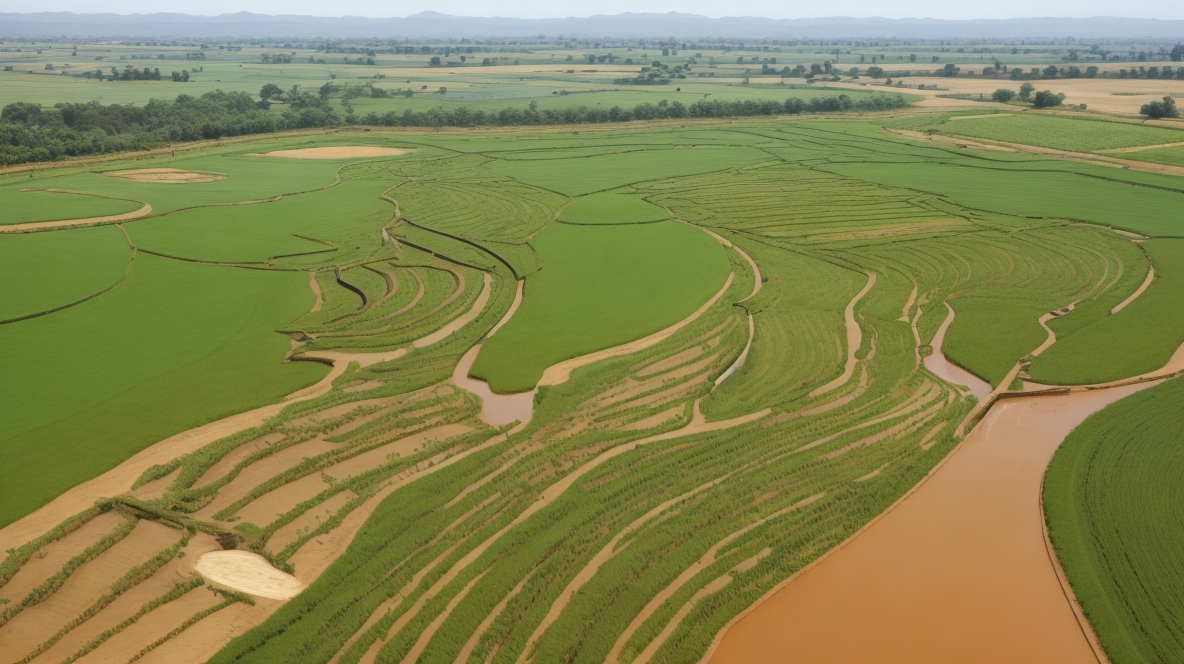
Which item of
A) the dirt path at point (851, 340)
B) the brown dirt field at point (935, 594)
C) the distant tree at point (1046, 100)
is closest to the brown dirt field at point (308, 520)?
the brown dirt field at point (935, 594)

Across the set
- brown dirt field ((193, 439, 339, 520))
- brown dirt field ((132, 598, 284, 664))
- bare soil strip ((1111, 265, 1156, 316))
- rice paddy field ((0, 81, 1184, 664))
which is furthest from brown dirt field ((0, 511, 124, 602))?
bare soil strip ((1111, 265, 1156, 316))

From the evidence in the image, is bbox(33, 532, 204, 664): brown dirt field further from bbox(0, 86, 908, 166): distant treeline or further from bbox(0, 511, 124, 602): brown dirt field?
bbox(0, 86, 908, 166): distant treeline

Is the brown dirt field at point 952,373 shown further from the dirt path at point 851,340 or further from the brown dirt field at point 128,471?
the brown dirt field at point 128,471

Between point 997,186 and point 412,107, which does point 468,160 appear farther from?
point 997,186

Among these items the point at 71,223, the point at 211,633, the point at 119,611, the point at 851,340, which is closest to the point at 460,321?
the point at 851,340

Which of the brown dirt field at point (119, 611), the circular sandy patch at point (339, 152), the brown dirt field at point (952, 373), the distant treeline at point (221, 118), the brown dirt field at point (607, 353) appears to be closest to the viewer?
the brown dirt field at point (119, 611)

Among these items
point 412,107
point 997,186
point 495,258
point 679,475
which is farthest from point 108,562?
point 412,107
